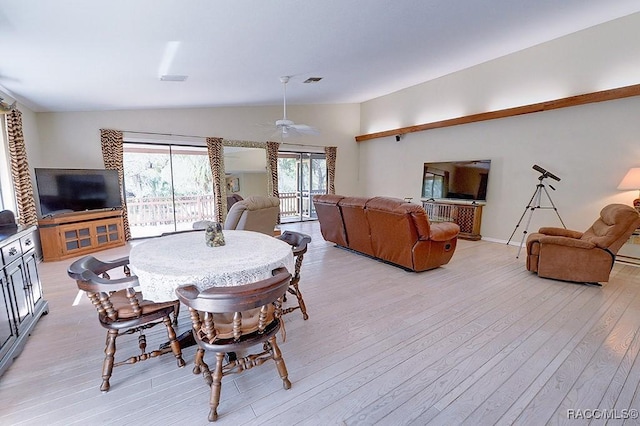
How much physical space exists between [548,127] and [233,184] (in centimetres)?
684

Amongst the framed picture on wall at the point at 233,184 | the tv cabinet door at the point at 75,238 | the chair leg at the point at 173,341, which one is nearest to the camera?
the chair leg at the point at 173,341

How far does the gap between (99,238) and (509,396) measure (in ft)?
20.1

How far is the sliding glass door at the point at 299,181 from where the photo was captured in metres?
8.09

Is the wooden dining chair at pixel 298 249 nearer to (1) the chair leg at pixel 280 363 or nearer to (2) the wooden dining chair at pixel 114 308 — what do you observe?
(1) the chair leg at pixel 280 363

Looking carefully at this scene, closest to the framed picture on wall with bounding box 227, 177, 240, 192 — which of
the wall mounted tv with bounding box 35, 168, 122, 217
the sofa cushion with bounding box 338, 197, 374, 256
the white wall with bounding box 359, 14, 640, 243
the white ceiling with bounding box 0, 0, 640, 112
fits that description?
the white ceiling with bounding box 0, 0, 640, 112

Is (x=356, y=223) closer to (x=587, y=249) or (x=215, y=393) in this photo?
(x=587, y=249)

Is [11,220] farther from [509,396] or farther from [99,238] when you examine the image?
[509,396]

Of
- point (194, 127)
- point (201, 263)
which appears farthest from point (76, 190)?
point (201, 263)

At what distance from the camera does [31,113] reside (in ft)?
15.4

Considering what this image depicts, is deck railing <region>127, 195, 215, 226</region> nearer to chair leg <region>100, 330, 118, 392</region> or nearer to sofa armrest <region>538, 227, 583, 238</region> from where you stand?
chair leg <region>100, 330, 118, 392</region>

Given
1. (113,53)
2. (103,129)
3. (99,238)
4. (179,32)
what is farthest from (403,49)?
(99,238)

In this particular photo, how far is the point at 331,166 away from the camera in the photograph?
8.46 m

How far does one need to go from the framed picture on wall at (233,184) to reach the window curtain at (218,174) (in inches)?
12.9

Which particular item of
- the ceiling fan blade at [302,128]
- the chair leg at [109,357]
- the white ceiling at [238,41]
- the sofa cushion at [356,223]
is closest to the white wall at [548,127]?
the white ceiling at [238,41]
